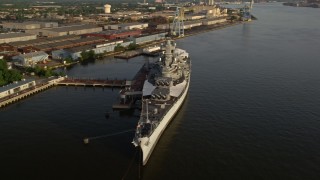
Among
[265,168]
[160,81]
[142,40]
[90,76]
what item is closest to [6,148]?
[160,81]

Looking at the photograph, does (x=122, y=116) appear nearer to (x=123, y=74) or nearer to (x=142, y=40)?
(x=123, y=74)

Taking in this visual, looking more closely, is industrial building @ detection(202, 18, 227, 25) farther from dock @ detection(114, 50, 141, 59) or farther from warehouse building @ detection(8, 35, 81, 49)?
dock @ detection(114, 50, 141, 59)

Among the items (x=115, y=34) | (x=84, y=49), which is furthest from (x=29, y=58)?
(x=115, y=34)

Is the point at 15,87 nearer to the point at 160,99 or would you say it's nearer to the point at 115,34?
the point at 160,99

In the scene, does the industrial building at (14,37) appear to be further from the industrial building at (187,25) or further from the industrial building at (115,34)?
the industrial building at (187,25)

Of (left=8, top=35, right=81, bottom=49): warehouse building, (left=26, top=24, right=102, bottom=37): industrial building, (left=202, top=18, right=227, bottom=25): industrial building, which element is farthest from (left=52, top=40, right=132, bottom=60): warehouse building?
(left=202, top=18, right=227, bottom=25): industrial building

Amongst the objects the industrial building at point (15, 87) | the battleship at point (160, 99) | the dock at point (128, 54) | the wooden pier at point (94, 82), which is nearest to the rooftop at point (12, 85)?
the industrial building at point (15, 87)
